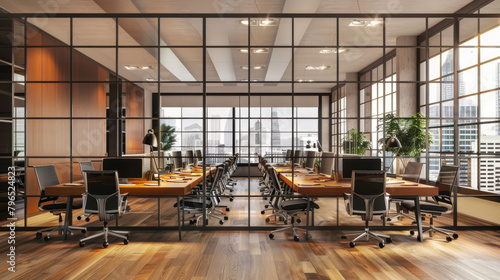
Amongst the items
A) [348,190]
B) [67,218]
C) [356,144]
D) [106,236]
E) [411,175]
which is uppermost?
[356,144]

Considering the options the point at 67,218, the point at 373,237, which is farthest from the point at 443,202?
the point at 67,218

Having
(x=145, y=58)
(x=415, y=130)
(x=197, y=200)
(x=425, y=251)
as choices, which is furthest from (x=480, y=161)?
(x=145, y=58)

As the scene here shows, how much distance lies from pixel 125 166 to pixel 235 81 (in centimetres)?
223

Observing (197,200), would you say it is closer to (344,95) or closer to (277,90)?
(344,95)

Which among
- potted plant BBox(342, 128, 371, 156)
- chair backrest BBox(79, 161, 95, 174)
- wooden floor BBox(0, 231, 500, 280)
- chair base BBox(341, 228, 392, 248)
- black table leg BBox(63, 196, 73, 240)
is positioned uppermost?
potted plant BBox(342, 128, 371, 156)

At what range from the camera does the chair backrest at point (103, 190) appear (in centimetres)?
462

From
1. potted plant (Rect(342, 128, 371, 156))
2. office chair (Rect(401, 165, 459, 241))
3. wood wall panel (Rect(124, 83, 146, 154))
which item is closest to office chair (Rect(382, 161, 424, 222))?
office chair (Rect(401, 165, 459, 241))

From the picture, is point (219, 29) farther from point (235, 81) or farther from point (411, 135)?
point (411, 135)

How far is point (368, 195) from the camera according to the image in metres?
4.61

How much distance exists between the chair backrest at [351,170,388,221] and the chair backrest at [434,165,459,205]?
3.82 ft

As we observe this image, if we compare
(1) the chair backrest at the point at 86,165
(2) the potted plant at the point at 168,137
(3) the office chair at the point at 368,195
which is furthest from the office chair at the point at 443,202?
(2) the potted plant at the point at 168,137

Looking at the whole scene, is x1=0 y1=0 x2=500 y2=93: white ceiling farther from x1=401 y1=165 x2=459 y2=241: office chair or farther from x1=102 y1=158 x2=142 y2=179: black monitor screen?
x1=401 y1=165 x2=459 y2=241: office chair

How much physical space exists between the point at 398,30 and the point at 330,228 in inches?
170

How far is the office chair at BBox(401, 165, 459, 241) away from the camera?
501cm
